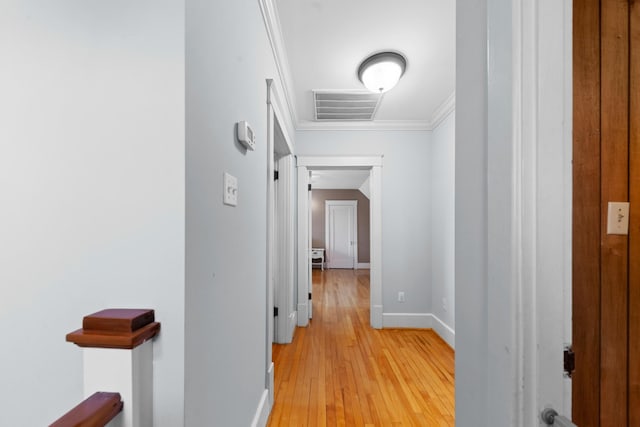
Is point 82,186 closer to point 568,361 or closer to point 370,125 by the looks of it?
point 568,361

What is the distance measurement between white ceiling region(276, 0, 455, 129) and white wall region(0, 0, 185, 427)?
51.2 inches

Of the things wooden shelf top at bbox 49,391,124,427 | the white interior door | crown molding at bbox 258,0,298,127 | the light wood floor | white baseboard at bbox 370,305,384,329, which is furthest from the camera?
the white interior door

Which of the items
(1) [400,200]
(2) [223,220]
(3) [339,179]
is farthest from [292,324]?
(3) [339,179]

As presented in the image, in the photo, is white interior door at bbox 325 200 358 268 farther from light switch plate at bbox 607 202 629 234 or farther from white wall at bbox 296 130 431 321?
light switch plate at bbox 607 202 629 234

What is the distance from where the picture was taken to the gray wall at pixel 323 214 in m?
8.45

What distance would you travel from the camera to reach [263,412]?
1.61m

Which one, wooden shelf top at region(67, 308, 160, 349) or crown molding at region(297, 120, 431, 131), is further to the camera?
crown molding at region(297, 120, 431, 131)

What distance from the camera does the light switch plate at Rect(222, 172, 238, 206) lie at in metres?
1.03

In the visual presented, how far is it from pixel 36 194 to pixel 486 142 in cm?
127

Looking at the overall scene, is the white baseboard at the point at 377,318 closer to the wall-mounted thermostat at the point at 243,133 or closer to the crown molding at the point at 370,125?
the crown molding at the point at 370,125

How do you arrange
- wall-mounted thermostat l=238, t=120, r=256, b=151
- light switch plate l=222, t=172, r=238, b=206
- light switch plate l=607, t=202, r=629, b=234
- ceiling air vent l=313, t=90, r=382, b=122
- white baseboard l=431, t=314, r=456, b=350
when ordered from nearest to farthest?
light switch plate l=607, t=202, r=629, b=234
light switch plate l=222, t=172, r=238, b=206
wall-mounted thermostat l=238, t=120, r=256, b=151
ceiling air vent l=313, t=90, r=382, b=122
white baseboard l=431, t=314, r=456, b=350

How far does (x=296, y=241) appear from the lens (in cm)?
333

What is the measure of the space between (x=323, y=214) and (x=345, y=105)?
5.64 m

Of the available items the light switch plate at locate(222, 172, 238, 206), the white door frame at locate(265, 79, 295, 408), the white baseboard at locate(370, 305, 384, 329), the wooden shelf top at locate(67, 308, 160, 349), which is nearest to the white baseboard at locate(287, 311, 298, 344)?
the white door frame at locate(265, 79, 295, 408)
